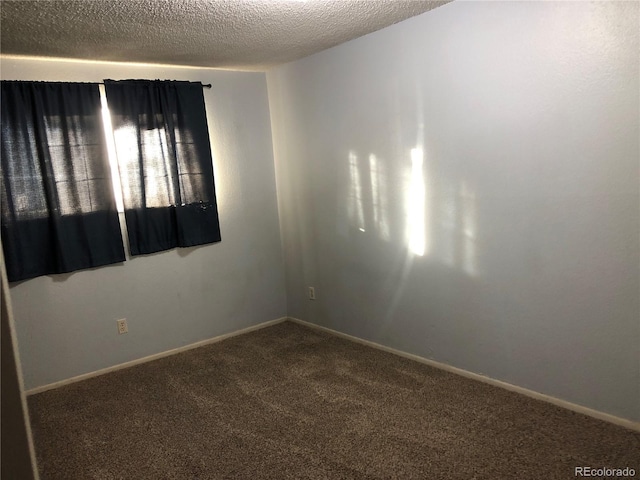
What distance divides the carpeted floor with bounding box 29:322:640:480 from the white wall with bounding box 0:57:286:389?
294 millimetres

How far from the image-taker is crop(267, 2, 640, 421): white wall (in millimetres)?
2299

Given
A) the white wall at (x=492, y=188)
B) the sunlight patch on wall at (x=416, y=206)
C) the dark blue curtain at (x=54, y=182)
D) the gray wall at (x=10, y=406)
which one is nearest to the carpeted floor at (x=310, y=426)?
the white wall at (x=492, y=188)

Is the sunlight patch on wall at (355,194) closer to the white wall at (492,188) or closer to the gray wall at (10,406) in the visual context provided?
the white wall at (492,188)

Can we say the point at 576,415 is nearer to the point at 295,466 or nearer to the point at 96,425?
the point at 295,466

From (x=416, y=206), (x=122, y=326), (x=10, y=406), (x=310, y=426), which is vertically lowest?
(x=310, y=426)

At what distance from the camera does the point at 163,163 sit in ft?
12.3

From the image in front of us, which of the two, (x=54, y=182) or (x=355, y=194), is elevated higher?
(x=54, y=182)

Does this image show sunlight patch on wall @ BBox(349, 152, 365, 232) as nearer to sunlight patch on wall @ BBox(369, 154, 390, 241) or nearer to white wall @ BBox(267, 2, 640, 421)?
white wall @ BBox(267, 2, 640, 421)

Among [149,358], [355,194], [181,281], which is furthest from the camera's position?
[181,281]

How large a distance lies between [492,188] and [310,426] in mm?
1728

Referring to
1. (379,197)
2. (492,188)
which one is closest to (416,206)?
(379,197)

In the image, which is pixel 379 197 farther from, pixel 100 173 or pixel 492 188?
pixel 100 173

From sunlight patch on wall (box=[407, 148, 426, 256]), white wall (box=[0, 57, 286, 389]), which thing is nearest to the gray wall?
sunlight patch on wall (box=[407, 148, 426, 256])

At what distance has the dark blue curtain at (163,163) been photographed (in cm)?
361
